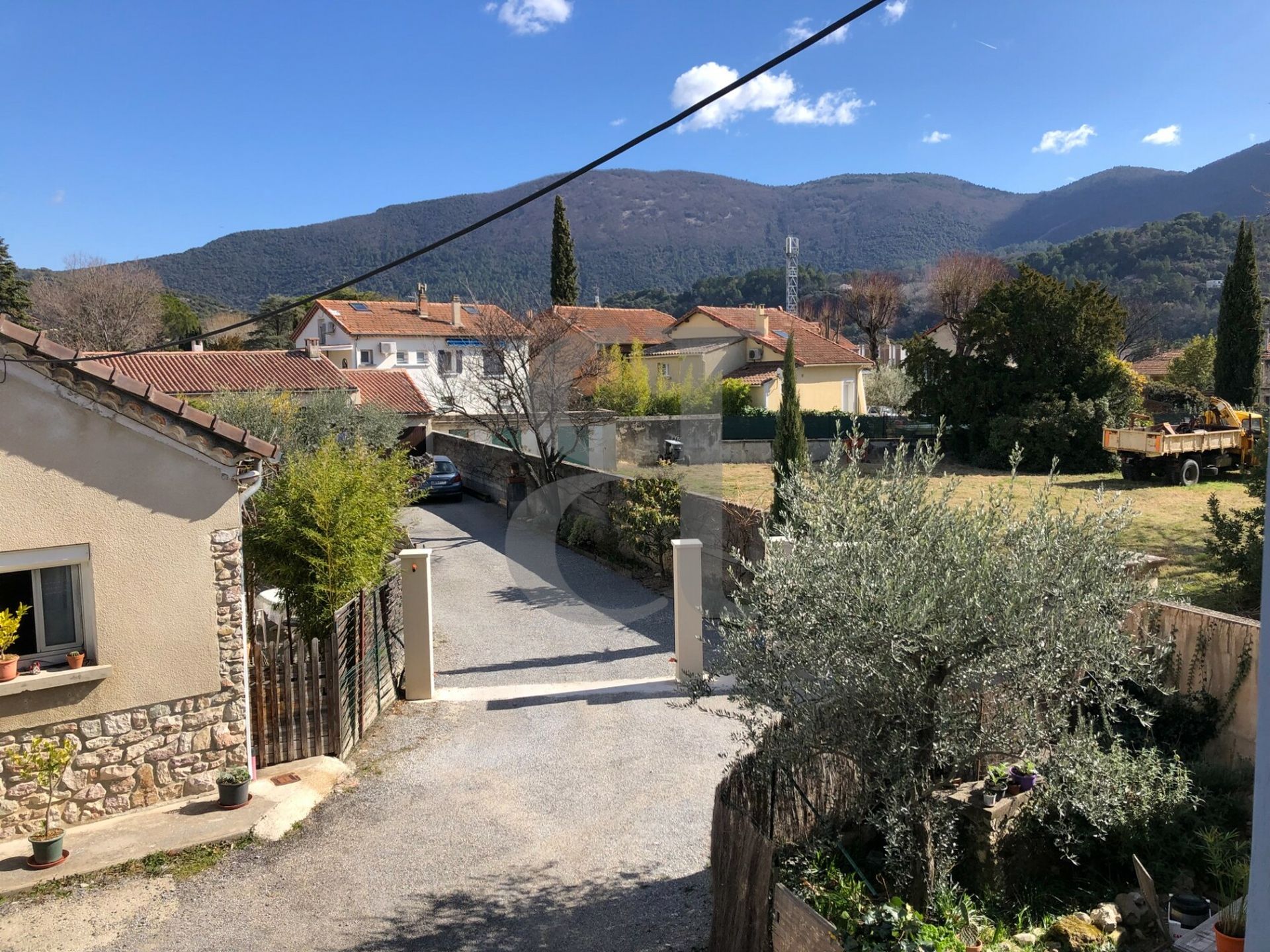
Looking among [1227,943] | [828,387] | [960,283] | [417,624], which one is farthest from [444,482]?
[960,283]

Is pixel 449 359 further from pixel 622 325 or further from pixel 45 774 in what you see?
pixel 45 774

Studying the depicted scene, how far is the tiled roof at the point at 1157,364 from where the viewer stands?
4794 cm

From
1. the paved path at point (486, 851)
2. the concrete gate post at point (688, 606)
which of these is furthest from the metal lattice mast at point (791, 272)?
the paved path at point (486, 851)

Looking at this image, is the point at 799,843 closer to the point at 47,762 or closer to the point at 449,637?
the point at 47,762

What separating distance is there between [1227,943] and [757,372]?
Result: 111 feet

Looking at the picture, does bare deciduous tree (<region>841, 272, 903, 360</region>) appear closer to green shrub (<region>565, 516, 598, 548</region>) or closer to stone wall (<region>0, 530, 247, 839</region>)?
green shrub (<region>565, 516, 598, 548</region>)

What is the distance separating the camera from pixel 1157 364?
50.1 m

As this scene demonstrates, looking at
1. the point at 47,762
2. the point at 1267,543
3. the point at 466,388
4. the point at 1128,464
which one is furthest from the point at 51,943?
the point at 1128,464

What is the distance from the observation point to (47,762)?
21.1 feet

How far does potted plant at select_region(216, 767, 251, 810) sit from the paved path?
625 mm

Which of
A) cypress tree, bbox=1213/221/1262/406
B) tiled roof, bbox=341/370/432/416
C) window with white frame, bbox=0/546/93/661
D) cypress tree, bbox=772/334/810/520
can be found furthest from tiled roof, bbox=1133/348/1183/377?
window with white frame, bbox=0/546/93/661

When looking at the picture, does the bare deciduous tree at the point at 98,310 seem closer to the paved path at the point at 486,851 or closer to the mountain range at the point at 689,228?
the mountain range at the point at 689,228

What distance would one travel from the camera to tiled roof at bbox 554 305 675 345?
1443 inches

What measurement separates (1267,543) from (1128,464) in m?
24.0
